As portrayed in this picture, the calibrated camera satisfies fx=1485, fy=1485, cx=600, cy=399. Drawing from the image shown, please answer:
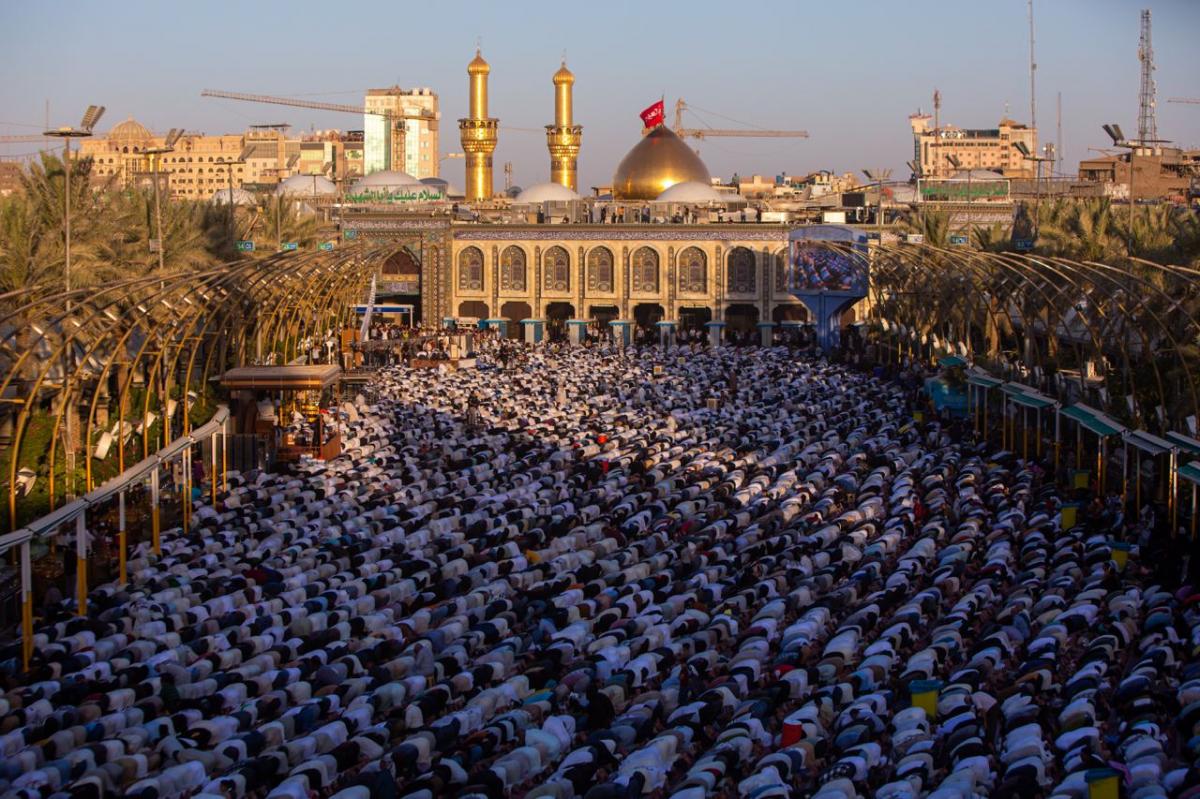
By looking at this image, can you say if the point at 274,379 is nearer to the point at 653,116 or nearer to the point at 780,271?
the point at 780,271

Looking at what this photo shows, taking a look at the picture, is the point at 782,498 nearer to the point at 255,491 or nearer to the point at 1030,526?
the point at 1030,526

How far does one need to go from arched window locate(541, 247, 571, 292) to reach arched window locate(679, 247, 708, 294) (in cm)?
431

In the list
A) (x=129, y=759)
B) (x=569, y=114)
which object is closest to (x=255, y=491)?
(x=129, y=759)

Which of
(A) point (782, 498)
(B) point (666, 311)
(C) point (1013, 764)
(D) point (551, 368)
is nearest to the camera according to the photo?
(C) point (1013, 764)

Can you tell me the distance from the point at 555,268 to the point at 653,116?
1399cm

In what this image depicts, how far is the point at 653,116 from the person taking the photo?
66.8m

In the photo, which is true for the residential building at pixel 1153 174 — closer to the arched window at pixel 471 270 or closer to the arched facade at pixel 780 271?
the arched facade at pixel 780 271

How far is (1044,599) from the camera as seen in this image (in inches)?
600

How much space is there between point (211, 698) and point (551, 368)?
2897 cm

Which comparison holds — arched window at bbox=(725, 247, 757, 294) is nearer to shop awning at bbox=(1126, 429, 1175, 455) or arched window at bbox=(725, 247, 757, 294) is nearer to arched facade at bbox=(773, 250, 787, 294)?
arched facade at bbox=(773, 250, 787, 294)

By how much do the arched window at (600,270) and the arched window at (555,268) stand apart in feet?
2.84

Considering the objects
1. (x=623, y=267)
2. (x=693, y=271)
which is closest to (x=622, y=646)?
(x=693, y=271)

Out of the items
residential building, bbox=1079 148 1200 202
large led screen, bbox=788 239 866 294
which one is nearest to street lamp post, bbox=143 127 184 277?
large led screen, bbox=788 239 866 294

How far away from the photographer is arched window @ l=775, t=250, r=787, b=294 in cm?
5400
